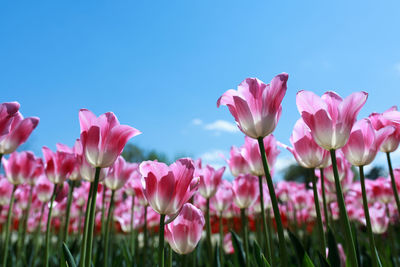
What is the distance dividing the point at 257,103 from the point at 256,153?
28.3 inches

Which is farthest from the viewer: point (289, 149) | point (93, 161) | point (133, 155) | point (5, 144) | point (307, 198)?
point (133, 155)

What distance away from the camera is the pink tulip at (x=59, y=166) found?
6.39 feet

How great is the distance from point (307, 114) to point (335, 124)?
11 cm

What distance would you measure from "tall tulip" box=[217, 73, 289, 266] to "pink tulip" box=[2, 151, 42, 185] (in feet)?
6.60

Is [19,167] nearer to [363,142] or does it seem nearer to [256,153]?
[256,153]

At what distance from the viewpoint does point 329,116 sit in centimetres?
115

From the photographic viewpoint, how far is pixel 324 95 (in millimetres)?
1192

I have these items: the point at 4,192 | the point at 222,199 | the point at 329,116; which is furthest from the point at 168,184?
the point at 4,192

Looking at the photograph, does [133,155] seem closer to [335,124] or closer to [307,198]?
[307,198]

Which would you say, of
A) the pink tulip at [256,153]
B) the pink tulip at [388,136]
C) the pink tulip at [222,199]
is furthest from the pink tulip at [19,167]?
the pink tulip at [388,136]

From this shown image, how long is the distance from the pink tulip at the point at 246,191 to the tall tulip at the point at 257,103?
1314mm

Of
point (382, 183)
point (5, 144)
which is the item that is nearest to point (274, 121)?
point (5, 144)

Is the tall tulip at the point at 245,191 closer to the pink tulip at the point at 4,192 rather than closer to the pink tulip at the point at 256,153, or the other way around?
the pink tulip at the point at 256,153

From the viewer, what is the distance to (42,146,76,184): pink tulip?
6.39 ft
